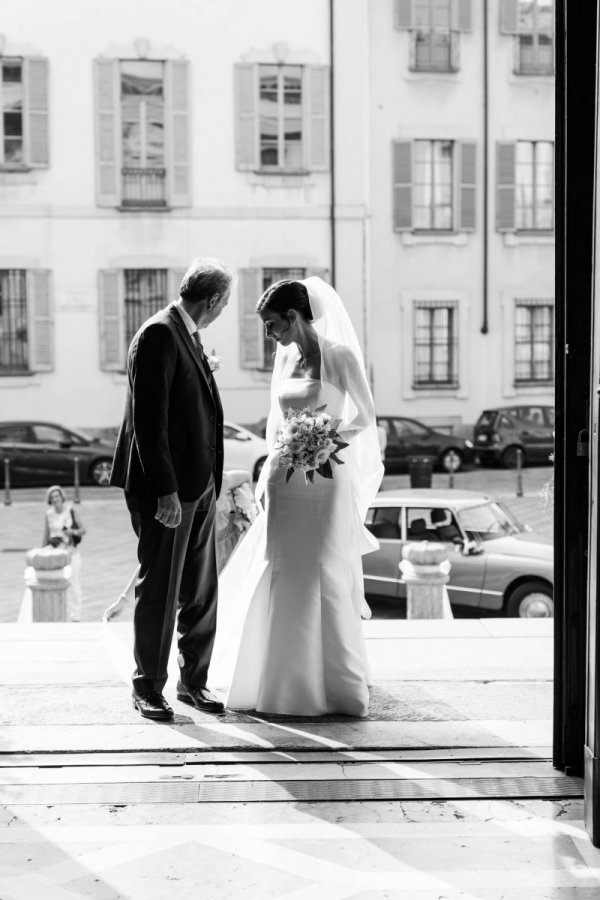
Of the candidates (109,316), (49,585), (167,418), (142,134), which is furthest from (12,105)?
(167,418)

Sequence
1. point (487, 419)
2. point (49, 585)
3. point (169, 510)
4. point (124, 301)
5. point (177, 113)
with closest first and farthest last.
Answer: point (169, 510)
point (49, 585)
point (487, 419)
point (177, 113)
point (124, 301)

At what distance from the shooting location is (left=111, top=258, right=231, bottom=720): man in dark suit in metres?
4.35

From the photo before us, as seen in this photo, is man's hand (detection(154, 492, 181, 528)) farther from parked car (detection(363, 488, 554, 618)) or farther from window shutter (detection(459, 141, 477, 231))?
window shutter (detection(459, 141, 477, 231))

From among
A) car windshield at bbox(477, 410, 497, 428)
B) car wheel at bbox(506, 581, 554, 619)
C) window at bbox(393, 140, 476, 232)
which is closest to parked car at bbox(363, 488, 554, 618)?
car wheel at bbox(506, 581, 554, 619)

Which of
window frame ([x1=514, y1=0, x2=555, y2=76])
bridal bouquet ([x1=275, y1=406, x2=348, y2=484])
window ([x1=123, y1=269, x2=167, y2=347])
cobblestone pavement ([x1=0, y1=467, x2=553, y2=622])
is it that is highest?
window frame ([x1=514, y1=0, x2=555, y2=76])

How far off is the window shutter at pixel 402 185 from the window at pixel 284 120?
1.36 metres

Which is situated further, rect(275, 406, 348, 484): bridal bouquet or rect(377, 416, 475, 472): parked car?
rect(377, 416, 475, 472): parked car

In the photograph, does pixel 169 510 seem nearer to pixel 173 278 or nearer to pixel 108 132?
pixel 173 278

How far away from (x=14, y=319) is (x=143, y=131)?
155 inches

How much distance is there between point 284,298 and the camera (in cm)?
460

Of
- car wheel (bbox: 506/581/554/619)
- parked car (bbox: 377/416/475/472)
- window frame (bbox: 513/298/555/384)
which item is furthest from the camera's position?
window frame (bbox: 513/298/555/384)

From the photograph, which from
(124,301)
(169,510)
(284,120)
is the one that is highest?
(284,120)

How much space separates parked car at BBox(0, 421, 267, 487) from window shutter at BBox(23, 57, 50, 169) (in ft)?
16.1

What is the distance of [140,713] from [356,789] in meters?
1.08
